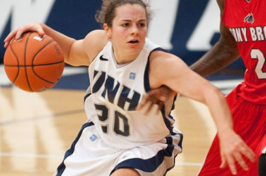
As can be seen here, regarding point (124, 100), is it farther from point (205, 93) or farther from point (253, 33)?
point (253, 33)

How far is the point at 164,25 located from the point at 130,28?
245 inches

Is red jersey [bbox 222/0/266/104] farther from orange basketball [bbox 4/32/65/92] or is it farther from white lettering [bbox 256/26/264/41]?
orange basketball [bbox 4/32/65/92]

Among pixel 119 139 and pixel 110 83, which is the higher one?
pixel 110 83

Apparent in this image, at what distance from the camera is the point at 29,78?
4.04 metres

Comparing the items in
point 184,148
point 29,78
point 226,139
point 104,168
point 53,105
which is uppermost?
point 226,139

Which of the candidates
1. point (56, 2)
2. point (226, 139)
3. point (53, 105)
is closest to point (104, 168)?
point (226, 139)

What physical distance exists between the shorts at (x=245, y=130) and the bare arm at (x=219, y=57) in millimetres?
258

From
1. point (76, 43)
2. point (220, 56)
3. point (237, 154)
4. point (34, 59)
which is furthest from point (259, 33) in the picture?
point (34, 59)

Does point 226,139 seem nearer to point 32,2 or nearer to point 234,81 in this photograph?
point 234,81

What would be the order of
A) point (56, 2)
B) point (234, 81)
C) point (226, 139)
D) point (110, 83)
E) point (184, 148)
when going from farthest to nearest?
point (56, 2) < point (234, 81) < point (184, 148) < point (110, 83) < point (226, 139)

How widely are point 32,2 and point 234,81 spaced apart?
3.73 meters

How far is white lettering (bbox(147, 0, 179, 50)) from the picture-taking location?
31.9ft

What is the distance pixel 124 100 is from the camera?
3.74m

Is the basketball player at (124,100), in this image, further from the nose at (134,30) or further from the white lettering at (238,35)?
the white lettering at (238,35)
